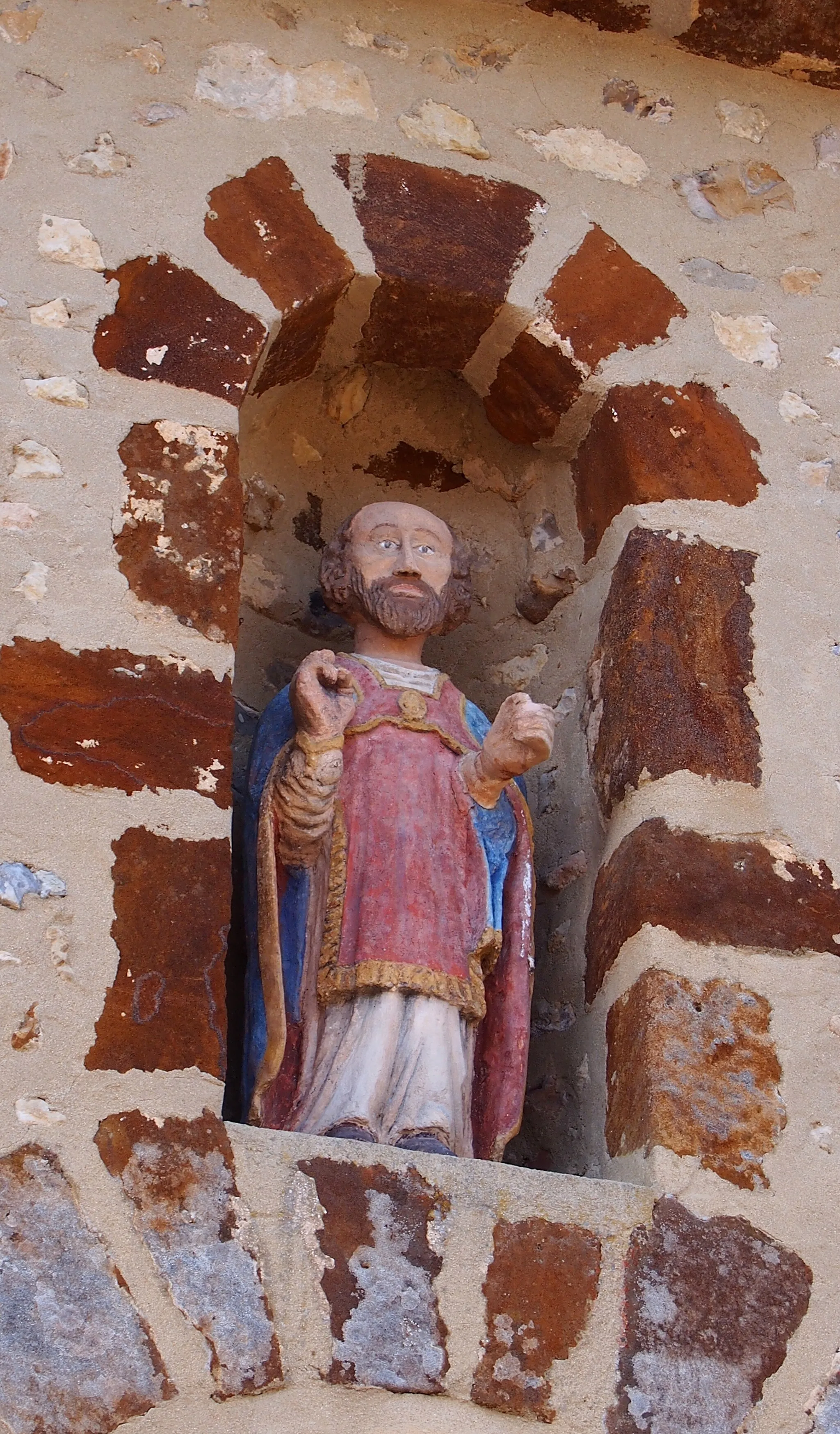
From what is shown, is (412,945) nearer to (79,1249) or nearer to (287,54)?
(79,1249)

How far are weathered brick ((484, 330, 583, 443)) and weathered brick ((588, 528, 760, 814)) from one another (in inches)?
15.8

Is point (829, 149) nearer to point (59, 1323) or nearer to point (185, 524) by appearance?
point (185, 524)

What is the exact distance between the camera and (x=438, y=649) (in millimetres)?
4598

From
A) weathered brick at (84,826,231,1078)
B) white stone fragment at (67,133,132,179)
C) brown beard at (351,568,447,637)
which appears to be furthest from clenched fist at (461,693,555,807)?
white stone fragment at (67,133,132,179)

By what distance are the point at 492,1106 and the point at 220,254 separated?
165 cm

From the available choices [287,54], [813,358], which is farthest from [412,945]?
[287,54]

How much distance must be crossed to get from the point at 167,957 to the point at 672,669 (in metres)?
1.18

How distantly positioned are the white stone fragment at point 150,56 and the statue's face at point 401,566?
3.15ft

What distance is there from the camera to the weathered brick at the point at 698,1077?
11.1 ft

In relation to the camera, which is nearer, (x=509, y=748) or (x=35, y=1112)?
(x=35, y=1112)

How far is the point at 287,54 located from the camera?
173 inches

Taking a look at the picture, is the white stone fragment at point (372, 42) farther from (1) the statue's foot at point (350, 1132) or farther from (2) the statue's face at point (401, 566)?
(1) the statue's foot at point (350, 1132)

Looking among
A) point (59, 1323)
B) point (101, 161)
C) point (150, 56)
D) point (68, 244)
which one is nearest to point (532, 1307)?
point (59, 1323)

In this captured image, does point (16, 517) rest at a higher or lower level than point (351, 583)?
higher
